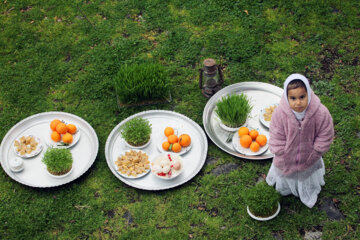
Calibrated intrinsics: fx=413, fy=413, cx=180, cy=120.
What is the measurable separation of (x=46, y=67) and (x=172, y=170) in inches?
129

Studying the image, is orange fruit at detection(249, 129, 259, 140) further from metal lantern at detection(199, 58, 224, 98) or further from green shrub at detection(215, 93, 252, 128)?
metal lantern at detection(199, 58, 224, 98)

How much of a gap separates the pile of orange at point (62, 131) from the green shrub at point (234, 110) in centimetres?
225

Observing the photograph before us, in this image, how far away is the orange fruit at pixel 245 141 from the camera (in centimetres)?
596

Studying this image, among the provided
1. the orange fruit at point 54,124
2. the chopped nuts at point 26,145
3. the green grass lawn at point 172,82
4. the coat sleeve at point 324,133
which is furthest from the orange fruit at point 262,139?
the chopped nuts at point 26,145

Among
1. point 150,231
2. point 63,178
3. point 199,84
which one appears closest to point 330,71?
point 199,84

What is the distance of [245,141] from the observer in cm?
597

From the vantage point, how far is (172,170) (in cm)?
585

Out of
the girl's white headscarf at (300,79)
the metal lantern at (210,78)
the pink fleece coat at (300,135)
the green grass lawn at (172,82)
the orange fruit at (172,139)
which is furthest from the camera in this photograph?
the metal lantern at (210,78)

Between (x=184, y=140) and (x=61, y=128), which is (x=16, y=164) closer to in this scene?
(x=61, y=128)

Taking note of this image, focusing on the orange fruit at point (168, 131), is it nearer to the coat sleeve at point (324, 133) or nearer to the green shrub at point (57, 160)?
the green shrub at point (57, 160)

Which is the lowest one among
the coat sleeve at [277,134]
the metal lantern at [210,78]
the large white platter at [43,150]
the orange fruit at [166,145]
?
the large white platter at [43,150]

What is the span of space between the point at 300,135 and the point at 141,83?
2810 mm

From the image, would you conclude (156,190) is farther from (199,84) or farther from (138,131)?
(199,84)

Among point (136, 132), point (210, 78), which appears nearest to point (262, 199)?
point (136, 132)
